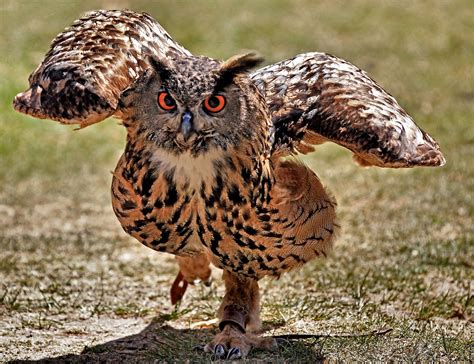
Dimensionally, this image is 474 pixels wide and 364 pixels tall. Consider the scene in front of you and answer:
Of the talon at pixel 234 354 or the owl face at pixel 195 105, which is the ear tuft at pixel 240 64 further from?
the talon at pixel 234 354

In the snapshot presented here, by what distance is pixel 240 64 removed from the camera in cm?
492

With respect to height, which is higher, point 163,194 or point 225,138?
point 225,138

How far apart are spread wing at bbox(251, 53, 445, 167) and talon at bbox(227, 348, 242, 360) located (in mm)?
1095

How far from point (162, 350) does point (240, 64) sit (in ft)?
5.60

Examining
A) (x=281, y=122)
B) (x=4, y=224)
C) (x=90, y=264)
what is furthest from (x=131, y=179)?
(x=4, y=224)

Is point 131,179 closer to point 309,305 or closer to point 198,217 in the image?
point 198,217

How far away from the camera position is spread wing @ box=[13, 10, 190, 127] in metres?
5.34

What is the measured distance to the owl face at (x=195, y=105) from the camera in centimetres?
473

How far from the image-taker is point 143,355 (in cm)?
564

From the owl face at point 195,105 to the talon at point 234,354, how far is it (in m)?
1.23

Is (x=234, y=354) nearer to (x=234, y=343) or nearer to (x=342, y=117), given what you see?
(x=234, y=343)

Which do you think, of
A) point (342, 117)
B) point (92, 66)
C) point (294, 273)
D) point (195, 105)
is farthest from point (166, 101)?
point (294, 273)

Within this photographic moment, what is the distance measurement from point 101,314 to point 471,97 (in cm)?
663

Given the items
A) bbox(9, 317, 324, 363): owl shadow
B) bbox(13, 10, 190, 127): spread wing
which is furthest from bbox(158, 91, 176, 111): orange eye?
bbox(9, 317, 324, 363): owl shadow
